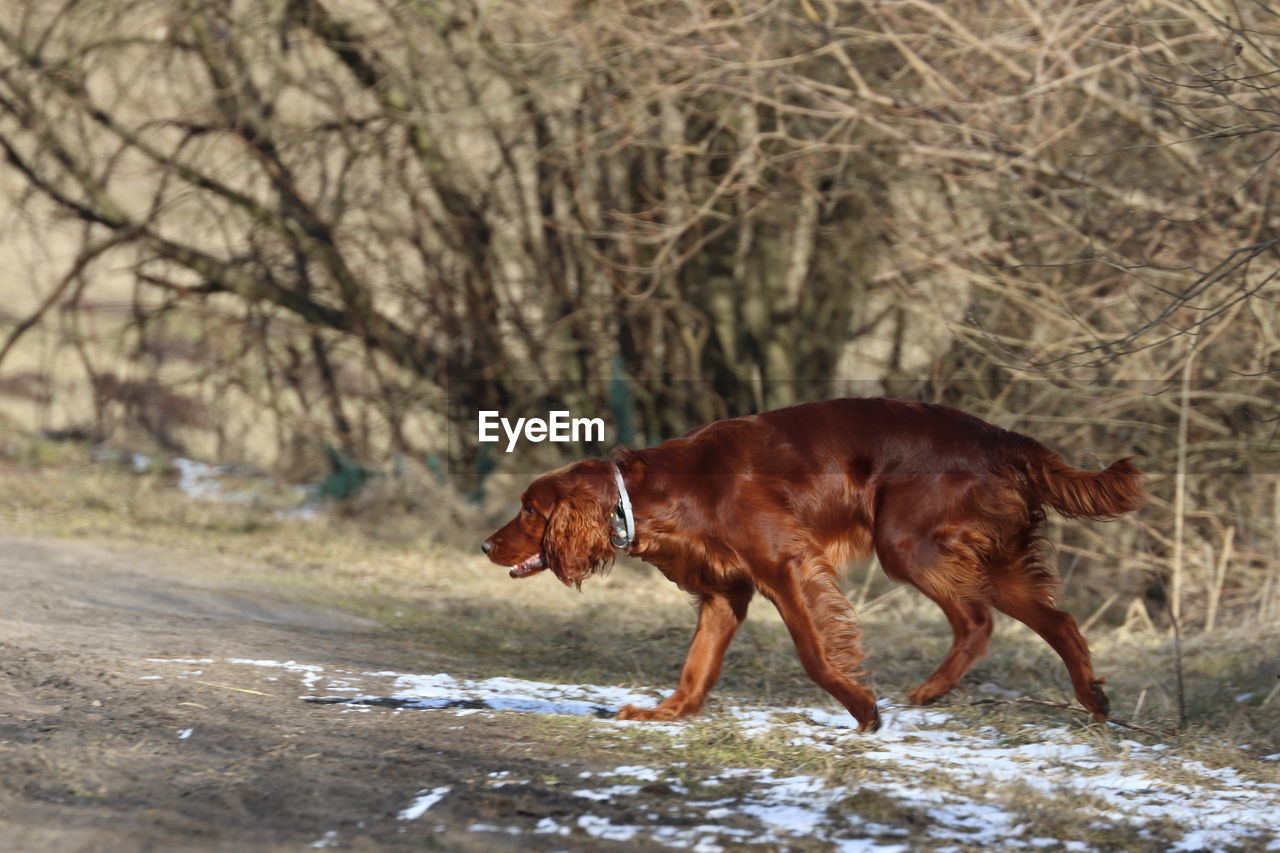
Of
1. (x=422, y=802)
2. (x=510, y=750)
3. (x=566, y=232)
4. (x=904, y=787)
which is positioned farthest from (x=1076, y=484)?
(x=566, y=232)

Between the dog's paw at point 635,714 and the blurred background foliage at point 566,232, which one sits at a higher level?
the blurred background foliage at point 566,232

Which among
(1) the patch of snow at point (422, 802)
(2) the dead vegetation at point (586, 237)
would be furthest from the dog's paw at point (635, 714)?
(2) the dead vegetation at point (586, 237)

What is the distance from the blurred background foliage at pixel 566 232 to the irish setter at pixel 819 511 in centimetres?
365

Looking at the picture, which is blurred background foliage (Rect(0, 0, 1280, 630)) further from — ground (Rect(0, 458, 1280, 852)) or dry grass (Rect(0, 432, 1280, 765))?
ground (Rect(0, 458, 1280, 852))

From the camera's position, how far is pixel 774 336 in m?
11.5

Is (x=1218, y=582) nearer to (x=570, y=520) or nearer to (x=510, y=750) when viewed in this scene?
(x=570, y=520)

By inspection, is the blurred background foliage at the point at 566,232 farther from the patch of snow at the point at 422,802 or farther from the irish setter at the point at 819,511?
the patch of snow at the point at 422,802

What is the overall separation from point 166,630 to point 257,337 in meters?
6.13

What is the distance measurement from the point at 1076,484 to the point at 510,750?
→ 2.06 m

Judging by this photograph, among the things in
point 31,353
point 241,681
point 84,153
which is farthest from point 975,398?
point 31,353

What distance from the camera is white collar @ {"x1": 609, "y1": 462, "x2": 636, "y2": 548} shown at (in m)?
4.99

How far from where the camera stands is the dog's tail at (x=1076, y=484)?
16.8 ft

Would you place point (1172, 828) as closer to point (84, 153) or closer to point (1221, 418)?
point (1221, 418)

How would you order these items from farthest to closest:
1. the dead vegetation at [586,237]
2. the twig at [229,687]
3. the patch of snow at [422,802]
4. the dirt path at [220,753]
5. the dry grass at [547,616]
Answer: the dead vegetation at [586,237] < the dry grass at [547,616] < the twig at [229,687] < the patch of snow at [422,802] < the dirt path at [220,753]
